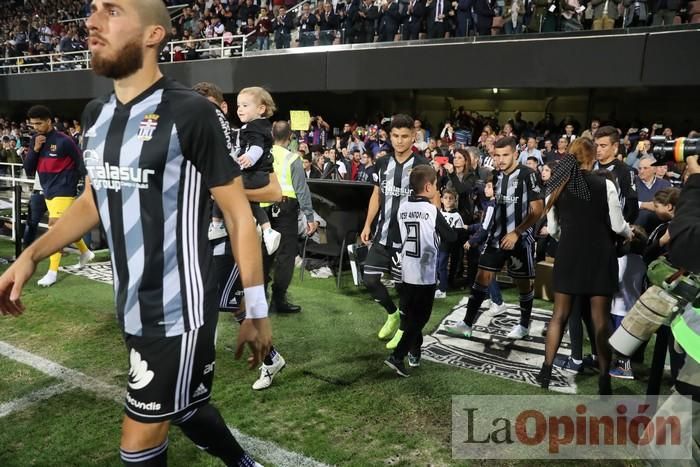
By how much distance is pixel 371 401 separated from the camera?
150 inches

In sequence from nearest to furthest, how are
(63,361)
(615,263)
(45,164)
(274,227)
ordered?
(615,263)
(63,361)
(274,227)
(45,164)

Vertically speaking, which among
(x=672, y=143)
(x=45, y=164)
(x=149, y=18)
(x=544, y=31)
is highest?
(x=544, y=31)

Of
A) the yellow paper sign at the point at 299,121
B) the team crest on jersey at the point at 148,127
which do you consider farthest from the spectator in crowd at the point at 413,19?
the team crest on jersey at the point at 148,127

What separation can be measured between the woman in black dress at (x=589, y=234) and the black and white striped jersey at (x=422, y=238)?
2.64 ft

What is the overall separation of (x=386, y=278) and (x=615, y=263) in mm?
3951

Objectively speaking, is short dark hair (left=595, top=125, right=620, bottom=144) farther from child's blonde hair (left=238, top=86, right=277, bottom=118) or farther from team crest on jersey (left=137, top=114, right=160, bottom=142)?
team crest on jersey (left=137, top=114, right=160, bottom=142)

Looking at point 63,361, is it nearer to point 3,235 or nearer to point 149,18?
point 149,18

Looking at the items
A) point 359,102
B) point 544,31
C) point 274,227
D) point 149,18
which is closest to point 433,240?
point 274,227

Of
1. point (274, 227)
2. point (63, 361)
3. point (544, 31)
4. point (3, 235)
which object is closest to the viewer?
point (63, 361)

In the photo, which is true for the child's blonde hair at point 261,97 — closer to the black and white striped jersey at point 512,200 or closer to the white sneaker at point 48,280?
the black and white striped jersey at point 512,200

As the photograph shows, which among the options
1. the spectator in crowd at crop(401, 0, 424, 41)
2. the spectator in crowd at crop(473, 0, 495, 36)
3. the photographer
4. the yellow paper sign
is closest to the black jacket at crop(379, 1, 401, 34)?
the spectator in crowd at crop(401, 0, 424, 41)

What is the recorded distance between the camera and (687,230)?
2.09 m

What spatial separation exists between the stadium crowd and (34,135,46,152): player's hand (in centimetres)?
204

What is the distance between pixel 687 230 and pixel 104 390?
366 cm
